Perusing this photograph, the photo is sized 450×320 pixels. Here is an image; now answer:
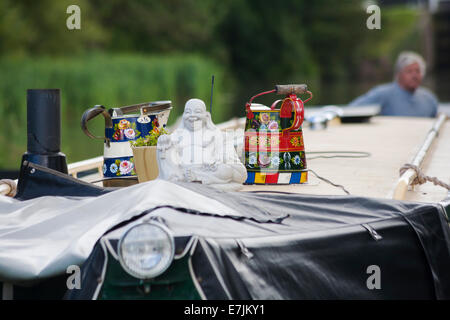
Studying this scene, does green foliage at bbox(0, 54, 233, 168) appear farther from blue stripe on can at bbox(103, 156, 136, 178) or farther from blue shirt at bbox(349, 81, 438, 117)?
blue stripe on can at bbox(103, 156, 136, 178)

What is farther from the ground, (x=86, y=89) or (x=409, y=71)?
(x=86, y=89)

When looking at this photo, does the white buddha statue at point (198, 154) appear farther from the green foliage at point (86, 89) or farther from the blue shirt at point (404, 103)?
the green foliage at point (86, 89)

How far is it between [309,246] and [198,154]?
26.4 inches

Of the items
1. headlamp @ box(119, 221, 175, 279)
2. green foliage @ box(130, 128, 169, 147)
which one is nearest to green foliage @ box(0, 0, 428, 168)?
green foliage @ box(130, 128, 169, 147)

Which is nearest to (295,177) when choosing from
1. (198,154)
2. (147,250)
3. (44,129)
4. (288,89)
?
(288,89)

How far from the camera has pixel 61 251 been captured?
216cm

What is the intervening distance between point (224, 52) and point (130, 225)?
29.3 m

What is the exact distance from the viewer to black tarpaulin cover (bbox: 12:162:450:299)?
6.40 ft

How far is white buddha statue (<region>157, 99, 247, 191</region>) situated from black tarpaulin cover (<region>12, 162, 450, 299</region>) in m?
0.22

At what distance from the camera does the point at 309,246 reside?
218 centimetres

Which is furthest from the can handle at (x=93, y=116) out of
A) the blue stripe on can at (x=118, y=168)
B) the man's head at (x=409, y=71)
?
the man's head at (x=409, y=71)

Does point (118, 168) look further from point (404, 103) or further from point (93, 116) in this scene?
point (404, 103)

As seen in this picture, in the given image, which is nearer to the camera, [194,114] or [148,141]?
[194,114]
